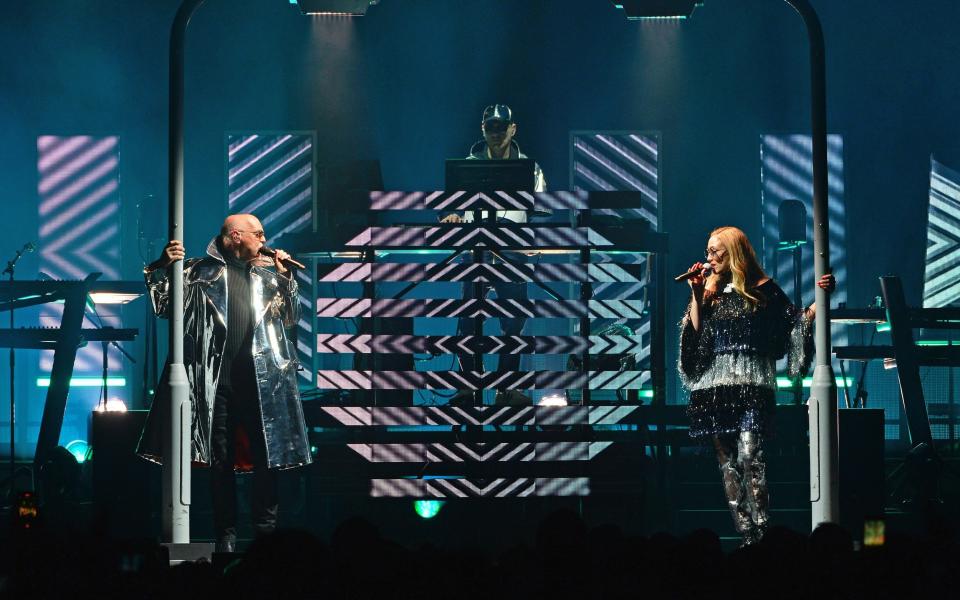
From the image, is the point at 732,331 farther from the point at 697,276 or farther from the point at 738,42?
the point at 738,42

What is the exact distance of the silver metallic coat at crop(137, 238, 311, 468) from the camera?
6469 millimetres

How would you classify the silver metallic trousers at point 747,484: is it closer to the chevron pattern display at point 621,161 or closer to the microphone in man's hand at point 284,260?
the microphone in man's hand at point 284,260

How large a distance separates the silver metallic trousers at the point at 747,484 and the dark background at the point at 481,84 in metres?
7.69

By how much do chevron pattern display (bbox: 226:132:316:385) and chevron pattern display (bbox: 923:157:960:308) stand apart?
7.44 metres

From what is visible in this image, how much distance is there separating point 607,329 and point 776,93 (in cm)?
462

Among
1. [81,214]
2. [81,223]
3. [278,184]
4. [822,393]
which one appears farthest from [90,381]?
[822,393]

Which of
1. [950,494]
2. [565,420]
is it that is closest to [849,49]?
[950,494]

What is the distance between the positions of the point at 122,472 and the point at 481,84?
7.82m

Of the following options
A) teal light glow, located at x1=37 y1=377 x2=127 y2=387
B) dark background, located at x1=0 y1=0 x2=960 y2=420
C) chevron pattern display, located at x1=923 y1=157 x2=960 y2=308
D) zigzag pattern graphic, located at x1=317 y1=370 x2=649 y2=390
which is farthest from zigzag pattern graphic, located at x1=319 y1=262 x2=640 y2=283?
chevron pattern display, located at x1=923 y1=157 x2=960 y2=308

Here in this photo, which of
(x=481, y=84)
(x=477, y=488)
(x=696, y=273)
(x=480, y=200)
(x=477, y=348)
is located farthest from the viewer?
(x=481, y=84)

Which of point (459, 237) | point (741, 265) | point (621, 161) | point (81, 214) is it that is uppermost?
point (621, 161)

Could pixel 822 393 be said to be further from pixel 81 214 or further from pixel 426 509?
pixel 81 214

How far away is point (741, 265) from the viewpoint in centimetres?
657

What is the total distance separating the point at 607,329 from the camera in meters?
11.6
